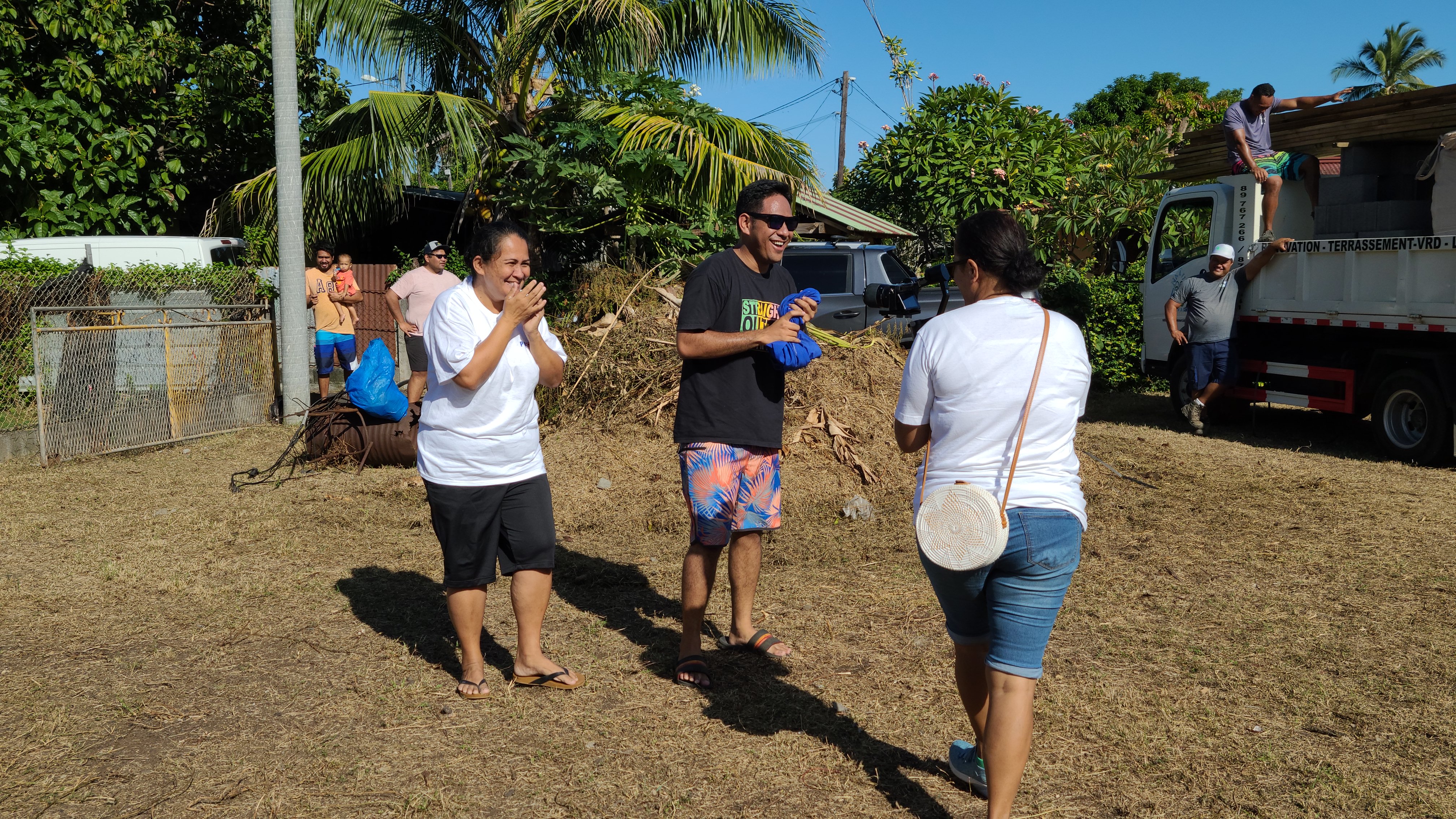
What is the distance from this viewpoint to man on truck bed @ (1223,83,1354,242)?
31.0 feet

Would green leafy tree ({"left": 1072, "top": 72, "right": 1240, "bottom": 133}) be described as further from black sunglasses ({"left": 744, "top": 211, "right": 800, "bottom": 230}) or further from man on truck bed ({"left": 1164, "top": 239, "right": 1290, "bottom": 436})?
black sunglasses ({"left": 744, "top": 211, "right": 800, "bottom": 230})

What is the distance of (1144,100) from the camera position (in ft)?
123

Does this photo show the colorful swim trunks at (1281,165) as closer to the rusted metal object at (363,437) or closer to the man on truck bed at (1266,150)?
the man on truck bed at (1266,150)

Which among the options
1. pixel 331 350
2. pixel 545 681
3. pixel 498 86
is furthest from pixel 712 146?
pixel 545 681

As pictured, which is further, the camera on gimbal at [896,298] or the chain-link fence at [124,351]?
the chain-link fence at [124,351]

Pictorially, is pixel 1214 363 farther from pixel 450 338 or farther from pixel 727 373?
pixel 450 338

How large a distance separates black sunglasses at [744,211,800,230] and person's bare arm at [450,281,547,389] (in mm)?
919

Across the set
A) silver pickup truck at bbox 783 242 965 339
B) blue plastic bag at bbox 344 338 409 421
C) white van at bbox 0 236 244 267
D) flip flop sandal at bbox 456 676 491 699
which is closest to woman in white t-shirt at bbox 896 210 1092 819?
flip flop sandal at bbox 456 676 491 699

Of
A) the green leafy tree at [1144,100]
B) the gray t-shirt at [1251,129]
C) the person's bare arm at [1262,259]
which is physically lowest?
the person's bare arm at [1262,259]

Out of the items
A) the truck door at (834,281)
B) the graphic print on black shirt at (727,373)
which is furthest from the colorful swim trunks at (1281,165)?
the graphic print on black shirt at (727,373)

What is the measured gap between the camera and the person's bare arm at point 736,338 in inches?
149

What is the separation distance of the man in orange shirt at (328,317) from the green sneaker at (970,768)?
8.91 metres

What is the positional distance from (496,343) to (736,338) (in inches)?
34.6

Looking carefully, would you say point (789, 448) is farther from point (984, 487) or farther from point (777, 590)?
point (984, 487)
